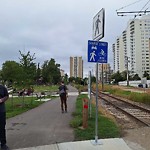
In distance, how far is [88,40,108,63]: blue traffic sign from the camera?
8.12 metres

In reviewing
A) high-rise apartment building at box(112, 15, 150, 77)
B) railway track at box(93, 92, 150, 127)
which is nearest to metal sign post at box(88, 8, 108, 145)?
railway track at box(93, 92, 150, 127)

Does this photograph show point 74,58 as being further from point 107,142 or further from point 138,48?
point 107,142

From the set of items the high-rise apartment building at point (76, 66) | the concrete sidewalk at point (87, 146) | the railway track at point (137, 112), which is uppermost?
the high-rise apartment building at point (76, 66)

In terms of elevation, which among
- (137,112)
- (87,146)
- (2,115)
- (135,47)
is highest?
(135,47)

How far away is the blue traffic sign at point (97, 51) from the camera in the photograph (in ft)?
26.7

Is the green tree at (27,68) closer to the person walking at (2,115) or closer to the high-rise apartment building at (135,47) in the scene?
the person walking at (2,115)

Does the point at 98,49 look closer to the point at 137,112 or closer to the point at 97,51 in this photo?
the point at 97,51

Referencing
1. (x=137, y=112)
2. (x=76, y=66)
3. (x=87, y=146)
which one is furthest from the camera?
(x=76, y=66)

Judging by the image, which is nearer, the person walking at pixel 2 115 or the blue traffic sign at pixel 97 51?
the person walking at pixel 2 115

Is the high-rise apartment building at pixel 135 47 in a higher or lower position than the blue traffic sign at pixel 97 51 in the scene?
higher

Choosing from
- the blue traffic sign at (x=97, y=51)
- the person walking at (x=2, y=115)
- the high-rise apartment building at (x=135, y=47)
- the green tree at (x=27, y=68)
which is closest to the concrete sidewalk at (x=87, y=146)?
the person walking at (x=2, y=115)

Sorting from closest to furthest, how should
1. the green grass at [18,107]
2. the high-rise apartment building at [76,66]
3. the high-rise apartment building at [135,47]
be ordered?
the green grass at [18,107] < the high-rise apartment building at [135,47] < the high-rise apartment building at [76,66]

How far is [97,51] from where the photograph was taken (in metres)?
8.17

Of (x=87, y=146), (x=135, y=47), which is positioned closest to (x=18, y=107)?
(x=87, y=146)
